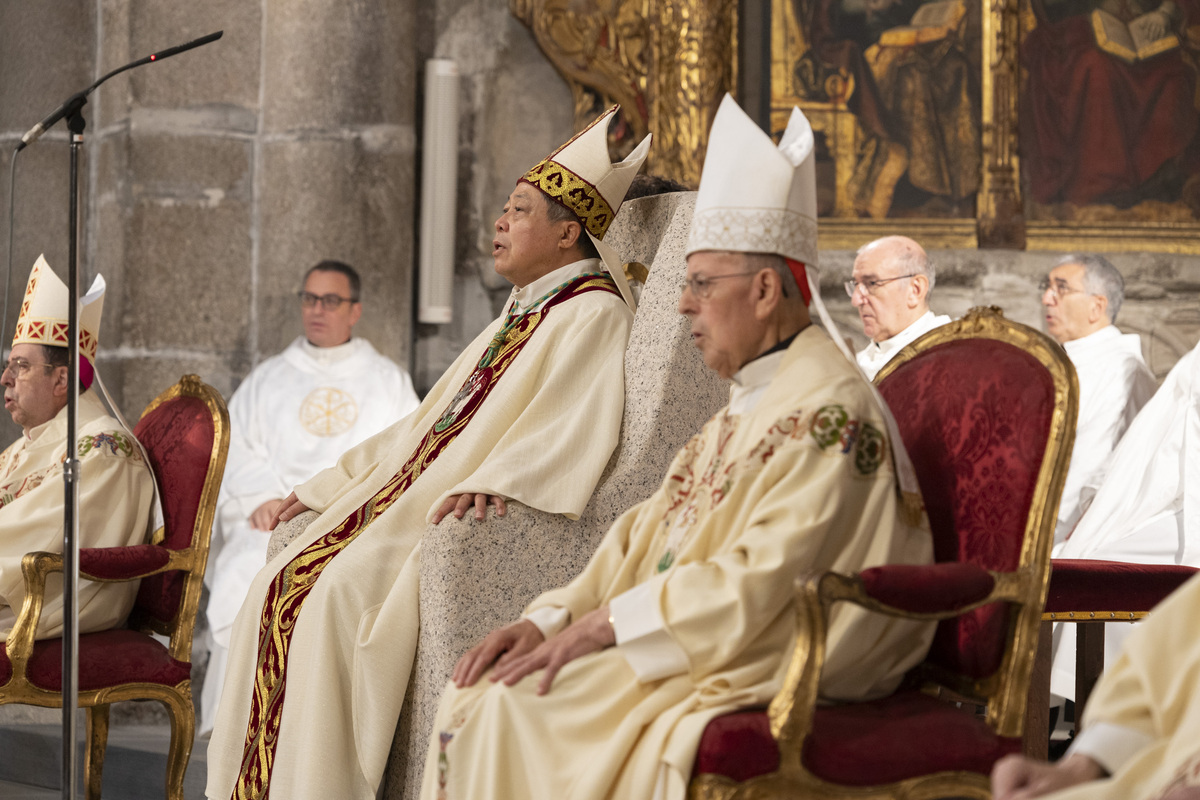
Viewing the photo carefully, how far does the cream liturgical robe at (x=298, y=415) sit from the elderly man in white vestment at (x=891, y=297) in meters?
2.31

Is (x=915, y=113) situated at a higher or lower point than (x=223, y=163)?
higher

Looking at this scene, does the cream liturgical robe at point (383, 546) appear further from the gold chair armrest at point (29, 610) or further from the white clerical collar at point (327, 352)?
the white clerical collar at point (327, 352)

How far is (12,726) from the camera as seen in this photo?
638 centimetres

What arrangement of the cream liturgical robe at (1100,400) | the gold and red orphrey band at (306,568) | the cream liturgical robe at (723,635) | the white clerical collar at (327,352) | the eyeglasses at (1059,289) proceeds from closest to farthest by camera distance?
the cream liturgical robe at (723,635) < the gold and red orphrey band at (306,568) < the cream liturgical robe at (1100,400) < the eyeglasses at (1059,289) < the white clerical collar at (327,352)

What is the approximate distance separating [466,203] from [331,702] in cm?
448

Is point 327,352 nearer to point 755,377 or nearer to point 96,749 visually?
point 96,749

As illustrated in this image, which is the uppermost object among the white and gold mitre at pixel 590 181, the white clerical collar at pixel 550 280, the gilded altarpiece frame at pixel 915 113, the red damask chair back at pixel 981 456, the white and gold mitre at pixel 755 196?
the gilded altarpiece frame at pixel 915 113

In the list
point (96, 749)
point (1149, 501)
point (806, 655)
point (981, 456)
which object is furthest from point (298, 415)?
point (806, 655)

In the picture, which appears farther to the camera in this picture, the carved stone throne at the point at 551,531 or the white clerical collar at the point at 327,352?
the white clerical collar at the point at 327,352

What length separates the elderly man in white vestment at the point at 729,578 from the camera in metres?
2.45

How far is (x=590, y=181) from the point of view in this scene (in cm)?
407

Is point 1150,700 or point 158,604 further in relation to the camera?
point 158,604

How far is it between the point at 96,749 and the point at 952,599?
3.14 m

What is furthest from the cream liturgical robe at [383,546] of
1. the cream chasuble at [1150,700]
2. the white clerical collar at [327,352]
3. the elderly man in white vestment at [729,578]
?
the white clerical collar at [327,352]
